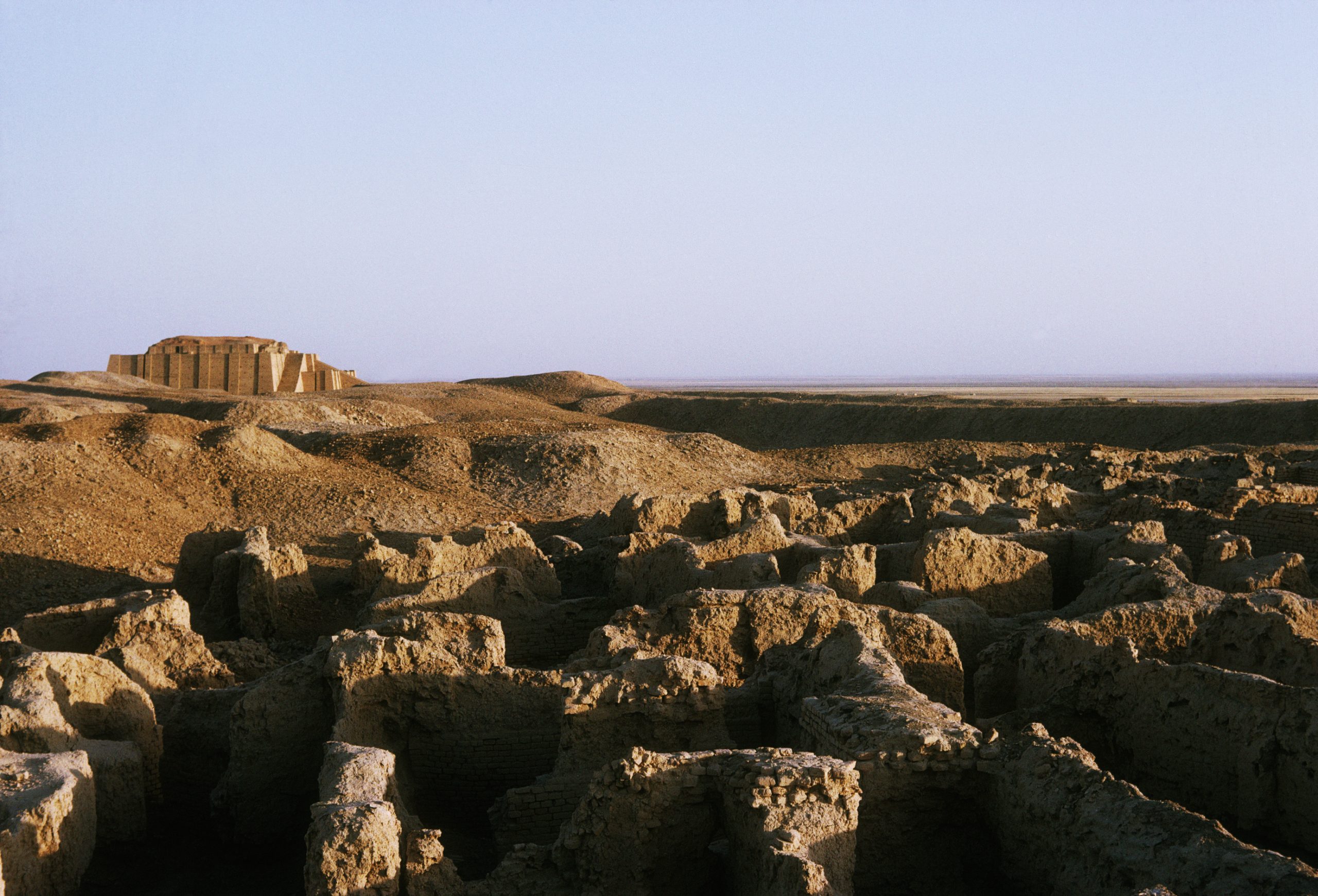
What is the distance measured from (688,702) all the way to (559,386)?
43.7 meters

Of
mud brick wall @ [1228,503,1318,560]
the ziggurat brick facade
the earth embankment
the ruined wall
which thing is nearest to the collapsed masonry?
the ruined wall

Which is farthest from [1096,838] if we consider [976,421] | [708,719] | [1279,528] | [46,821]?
[976,421]

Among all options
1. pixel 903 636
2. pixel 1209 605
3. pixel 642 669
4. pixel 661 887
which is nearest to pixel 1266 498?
pixel 1209 605

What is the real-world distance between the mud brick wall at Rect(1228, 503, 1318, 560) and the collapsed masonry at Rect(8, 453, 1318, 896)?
127 millimetres

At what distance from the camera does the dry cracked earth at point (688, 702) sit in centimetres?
534

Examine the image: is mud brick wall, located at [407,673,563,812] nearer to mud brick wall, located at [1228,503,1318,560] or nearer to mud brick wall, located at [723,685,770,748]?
mud brick wall, located at [723,685,770,748]

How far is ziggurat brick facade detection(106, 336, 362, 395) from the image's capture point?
43.8 m

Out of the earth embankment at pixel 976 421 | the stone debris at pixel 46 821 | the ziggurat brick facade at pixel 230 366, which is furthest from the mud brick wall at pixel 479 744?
the ziggurat brick facade at pixel 230 366

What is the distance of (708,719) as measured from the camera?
6828 mm

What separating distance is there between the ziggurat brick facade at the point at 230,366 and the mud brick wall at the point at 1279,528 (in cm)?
3769

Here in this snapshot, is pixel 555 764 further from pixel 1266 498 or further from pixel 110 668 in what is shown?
pixel 1266 498

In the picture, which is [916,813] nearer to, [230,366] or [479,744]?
[479,744]

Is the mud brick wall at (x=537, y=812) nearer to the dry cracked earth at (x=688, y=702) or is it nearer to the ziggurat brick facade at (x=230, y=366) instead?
the dry cracked earth at (x=688, y=702)

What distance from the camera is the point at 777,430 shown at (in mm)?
38000
